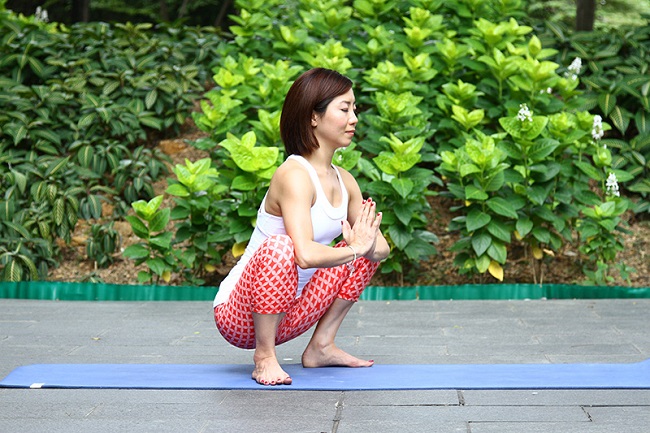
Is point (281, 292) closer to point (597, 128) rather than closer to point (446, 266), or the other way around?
point (446, 266)

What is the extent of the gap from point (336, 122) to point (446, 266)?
3.21 m

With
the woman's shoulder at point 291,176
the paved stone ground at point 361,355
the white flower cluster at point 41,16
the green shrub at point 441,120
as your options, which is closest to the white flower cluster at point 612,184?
the green shrub at point 441,120

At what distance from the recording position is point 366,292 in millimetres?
5969

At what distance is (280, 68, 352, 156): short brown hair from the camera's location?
3.56m

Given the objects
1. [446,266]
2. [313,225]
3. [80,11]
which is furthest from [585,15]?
[313,225]

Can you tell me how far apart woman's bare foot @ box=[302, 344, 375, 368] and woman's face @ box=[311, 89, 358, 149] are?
817 millimetres

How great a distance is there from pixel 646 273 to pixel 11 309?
13.6 ft

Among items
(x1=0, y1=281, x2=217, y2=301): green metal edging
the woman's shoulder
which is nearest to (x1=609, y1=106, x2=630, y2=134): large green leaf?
(x1=0, y1=281, x2=217, y2=301): green metal edging

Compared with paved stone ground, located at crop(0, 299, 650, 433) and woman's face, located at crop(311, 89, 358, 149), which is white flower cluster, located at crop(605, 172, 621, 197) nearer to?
paved stone ground, located at crop(0, 299, 650, 433)

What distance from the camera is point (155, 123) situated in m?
7.91

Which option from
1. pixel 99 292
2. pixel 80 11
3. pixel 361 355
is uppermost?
pixel 80 11

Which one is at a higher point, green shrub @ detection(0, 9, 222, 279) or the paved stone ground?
green shrub @ detection(0, 9, 222, 279)

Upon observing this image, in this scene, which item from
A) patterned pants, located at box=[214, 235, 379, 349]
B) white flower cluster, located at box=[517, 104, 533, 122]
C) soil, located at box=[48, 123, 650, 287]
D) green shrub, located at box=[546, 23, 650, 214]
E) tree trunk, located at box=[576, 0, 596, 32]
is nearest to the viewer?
patterned pants, located at box=[214, 235, 379, 349]

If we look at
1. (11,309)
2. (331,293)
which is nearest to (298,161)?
(331,293)
